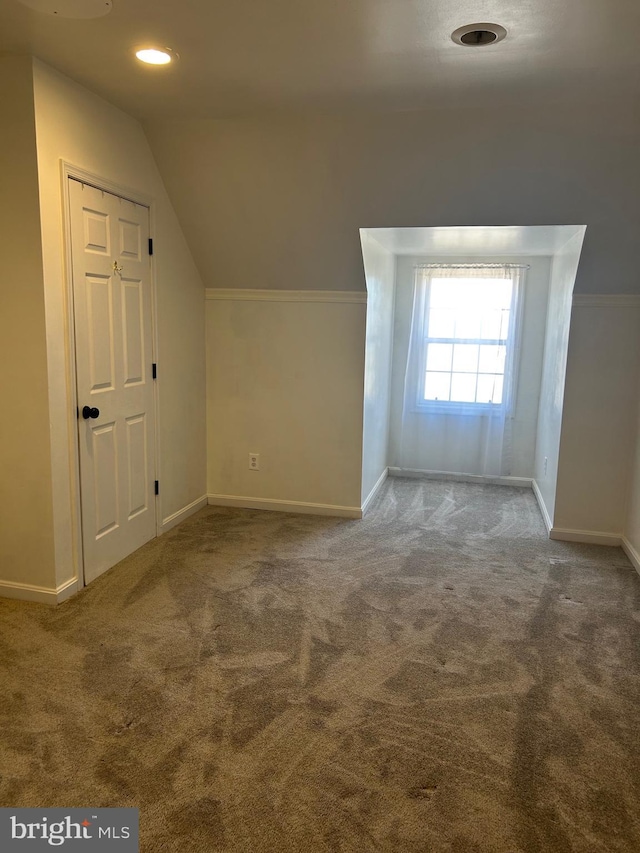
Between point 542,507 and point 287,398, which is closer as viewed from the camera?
point 287,398

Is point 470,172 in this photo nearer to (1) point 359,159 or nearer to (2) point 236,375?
(1) point 359,159

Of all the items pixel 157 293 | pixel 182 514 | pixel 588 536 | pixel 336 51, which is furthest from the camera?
pixel 182 514

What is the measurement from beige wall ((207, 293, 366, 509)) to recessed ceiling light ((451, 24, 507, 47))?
1.96 metres

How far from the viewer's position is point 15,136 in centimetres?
256

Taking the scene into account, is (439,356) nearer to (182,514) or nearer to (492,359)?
(492,359)

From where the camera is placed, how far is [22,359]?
272 centimetres

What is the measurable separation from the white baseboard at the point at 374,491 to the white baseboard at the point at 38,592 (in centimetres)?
212

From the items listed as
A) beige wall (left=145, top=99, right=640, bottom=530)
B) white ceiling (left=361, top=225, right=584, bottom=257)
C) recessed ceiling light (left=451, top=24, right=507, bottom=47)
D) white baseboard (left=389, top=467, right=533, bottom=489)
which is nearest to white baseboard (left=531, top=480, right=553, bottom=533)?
white baseboard (left=389, top=467, right=533, bottom=489)

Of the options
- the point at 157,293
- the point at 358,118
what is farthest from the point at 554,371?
the point at 157,293

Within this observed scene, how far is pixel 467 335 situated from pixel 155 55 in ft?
11.6

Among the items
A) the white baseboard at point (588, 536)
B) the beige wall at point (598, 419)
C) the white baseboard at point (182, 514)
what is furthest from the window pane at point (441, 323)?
the white baseboard at point (182, 514)

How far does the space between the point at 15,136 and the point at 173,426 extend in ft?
6.20

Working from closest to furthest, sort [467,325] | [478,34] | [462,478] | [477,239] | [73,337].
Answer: [478,34] → [73,337] → [477,239] → [467,325] → [462,478]

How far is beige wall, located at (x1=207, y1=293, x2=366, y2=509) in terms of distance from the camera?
13.6 feet
